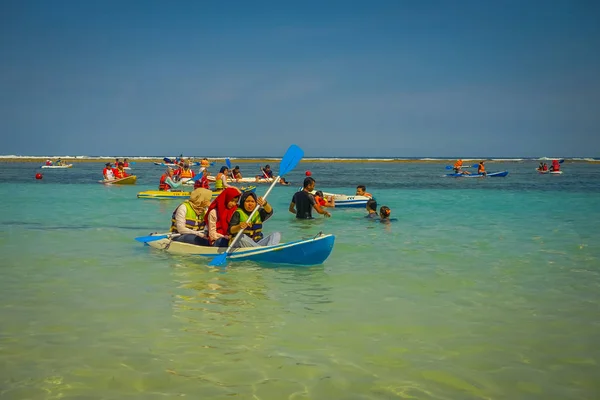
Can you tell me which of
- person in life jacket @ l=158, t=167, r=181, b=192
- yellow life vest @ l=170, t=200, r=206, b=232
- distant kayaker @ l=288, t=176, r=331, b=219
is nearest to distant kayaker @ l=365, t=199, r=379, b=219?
distant kayaker @ l=288, t=176, r=331, b=219

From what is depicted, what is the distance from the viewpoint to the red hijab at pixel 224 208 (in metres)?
11.5

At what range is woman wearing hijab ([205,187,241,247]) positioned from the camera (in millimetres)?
11609

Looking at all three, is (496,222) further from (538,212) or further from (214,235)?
(214,235)

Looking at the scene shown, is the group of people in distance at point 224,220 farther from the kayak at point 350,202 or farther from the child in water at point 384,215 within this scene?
the kayak at point 350,202

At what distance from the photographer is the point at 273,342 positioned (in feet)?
22.9

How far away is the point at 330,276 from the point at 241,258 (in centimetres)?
189

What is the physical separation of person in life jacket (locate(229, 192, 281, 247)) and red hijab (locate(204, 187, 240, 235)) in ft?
0.43

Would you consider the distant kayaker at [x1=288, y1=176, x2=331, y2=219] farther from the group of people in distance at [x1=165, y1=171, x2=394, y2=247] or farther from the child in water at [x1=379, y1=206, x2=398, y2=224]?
the group of people in distance at [x1=165, y1=171, x2=394, y2=247]

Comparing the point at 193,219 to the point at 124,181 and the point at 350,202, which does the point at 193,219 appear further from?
the point at 124,181

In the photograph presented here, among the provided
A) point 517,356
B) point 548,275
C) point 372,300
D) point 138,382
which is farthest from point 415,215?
point 138,382

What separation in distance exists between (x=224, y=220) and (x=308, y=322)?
A: 4511 millimetres

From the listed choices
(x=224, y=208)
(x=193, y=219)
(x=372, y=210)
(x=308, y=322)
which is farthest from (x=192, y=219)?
(x=372, y=210)

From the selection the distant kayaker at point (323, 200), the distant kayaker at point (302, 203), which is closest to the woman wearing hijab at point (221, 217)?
the distant kayaker at point (302, 203)

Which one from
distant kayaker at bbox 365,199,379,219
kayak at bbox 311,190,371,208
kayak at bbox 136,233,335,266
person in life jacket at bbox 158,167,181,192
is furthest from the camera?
person in life jacket at bbox 158,167,181,192
